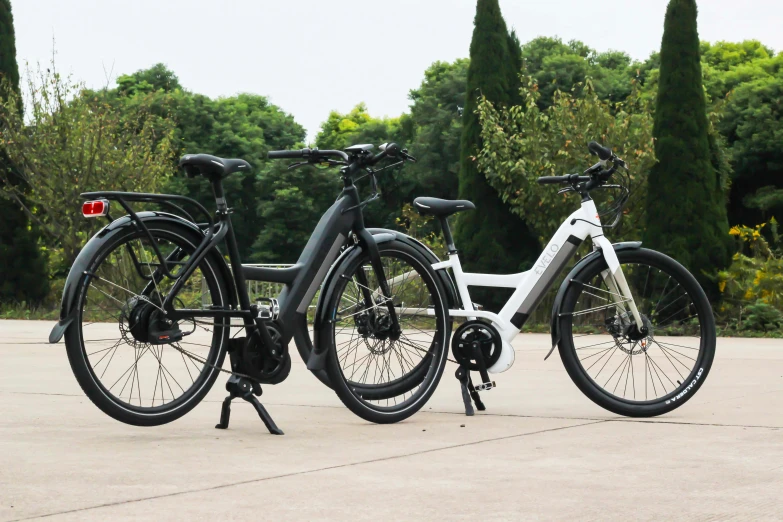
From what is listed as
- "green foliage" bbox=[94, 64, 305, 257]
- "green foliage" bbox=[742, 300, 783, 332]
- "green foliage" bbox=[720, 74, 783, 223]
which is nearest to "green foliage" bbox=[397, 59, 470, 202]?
"green foliage" bbox=[94, 64, 305, 257]

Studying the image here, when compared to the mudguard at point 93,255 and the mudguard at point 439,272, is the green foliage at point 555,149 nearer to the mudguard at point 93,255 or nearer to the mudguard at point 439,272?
the mudguard at point 439,272

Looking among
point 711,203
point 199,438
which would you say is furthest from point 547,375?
point 711,203

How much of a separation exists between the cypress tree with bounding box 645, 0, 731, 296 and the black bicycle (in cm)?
923

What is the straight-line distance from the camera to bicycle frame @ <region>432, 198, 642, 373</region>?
18.2ft

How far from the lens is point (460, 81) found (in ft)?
133

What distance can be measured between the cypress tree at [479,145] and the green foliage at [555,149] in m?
0.64

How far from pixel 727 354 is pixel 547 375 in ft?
9.12

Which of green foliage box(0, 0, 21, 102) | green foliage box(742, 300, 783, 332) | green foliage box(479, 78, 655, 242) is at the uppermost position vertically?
green foliage box(0, 0, 21, 102)

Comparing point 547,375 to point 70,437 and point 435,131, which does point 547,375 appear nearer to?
point 70,437

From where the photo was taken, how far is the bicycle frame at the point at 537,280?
5.55m

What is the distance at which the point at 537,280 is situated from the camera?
18.5ft

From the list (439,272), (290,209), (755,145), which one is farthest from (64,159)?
(290,209)

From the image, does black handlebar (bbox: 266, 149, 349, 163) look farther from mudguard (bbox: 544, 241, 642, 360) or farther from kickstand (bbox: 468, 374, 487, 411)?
kickstand (bbox: 468, 374, 487, 411)

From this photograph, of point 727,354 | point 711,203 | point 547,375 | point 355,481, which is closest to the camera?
point 355,481
